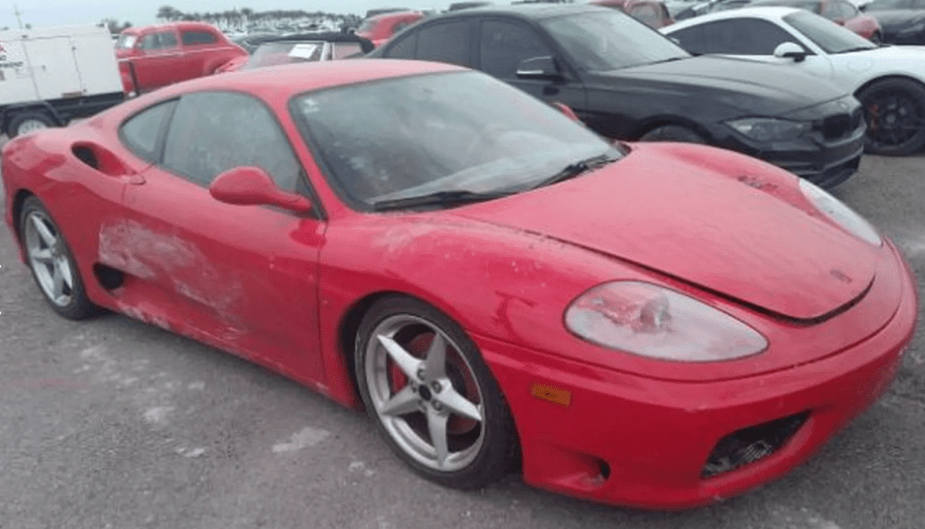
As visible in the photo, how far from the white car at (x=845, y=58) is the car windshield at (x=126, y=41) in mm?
11593

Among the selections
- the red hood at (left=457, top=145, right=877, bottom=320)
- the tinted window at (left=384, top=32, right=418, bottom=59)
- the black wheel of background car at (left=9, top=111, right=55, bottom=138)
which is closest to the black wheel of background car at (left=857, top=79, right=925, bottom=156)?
the tinted window at (left=384, top=32, right=418, bottom=59)

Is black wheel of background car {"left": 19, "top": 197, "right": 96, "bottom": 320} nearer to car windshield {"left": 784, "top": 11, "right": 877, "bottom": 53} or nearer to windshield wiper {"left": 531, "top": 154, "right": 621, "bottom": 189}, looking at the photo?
windshield wiper {"left": 531, "top": 154, "right": 621, "bottom": 189}

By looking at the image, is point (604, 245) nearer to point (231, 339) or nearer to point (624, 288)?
point (624, 288)

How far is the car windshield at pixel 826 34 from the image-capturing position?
23.1 feet

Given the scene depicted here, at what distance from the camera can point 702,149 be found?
11.5 feet

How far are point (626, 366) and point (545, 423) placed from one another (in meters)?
0.27

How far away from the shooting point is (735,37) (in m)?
7.30

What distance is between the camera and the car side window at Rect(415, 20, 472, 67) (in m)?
6.05

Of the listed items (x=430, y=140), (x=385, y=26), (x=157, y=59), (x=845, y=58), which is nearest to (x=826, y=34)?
(x=845, y=58)

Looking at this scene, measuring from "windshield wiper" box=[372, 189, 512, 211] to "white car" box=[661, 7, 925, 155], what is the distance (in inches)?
193

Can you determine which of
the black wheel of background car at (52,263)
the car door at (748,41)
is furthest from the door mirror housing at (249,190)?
the car door at (748,41)

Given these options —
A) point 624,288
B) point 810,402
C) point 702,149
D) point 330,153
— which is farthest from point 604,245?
point 702,149

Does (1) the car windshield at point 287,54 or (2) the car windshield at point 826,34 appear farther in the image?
(1) the car windshield at point 287,54

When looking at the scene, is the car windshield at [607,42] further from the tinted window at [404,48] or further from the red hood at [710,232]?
the red hood at [710,232]
